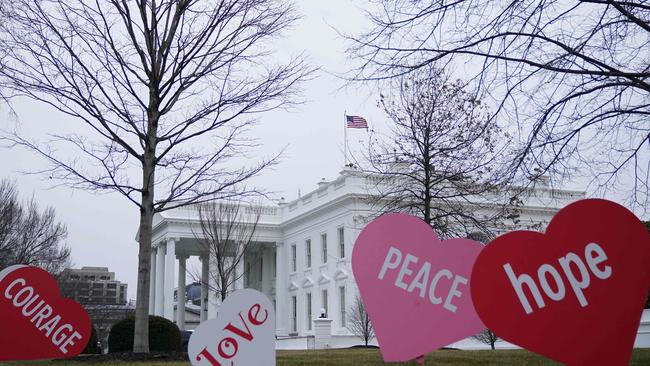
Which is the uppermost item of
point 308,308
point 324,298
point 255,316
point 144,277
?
point 324,298

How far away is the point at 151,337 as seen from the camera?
17.1 m

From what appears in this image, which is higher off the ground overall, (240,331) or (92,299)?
(92,299)

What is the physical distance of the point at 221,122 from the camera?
15320 mm

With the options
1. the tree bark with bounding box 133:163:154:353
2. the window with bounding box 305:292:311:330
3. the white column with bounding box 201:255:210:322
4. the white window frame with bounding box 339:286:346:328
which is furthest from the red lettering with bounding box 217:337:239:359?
the window with bounding box 305:292:311:330

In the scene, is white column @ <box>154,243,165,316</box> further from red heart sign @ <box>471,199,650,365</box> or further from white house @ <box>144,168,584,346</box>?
red heart sign @ <box>471,199,650,365</box>

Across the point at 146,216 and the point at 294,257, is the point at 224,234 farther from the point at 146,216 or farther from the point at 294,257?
the point at 146,216

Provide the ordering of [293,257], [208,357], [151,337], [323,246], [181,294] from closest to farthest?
[208,357], [151,337], [323,246], [293,257], [181,294]

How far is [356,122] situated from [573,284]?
26826 millimetres

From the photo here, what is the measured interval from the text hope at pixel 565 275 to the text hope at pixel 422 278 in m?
1.23

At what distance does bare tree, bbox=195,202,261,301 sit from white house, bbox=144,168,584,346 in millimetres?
2302

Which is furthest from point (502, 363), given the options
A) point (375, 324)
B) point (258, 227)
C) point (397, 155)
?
point (258, 227)

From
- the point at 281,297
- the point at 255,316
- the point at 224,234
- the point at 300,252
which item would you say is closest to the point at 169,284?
the point at 281,297

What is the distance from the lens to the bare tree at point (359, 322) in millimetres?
33616

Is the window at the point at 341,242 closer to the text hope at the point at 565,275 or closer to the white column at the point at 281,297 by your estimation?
the white column at the point at 281,297
